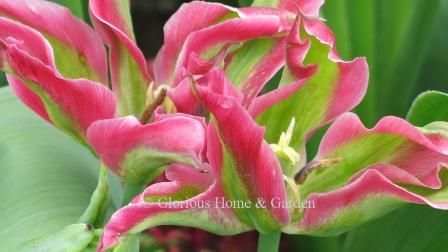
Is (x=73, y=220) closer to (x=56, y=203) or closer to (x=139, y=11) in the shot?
(x=56, y=203)

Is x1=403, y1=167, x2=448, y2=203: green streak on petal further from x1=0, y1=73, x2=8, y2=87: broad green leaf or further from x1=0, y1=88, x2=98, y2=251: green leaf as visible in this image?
x1=0, y1=73, x2=8, y2=87: broad green leaf

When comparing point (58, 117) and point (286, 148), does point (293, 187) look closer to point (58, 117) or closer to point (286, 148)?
point (286, 148)

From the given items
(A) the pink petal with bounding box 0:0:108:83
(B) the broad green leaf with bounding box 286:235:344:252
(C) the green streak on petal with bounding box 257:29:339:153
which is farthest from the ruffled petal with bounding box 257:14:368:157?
(B) the broad green leaf with bounding box 286:235:344:252

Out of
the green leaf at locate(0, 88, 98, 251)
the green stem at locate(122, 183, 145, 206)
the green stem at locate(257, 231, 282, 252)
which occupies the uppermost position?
the green stem at locate(122, 183, 145, 206)

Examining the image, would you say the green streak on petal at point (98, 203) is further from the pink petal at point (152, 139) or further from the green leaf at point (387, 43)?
the green leaf at point (387, 43)

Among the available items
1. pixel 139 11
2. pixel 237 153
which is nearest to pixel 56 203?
pixel 237 153

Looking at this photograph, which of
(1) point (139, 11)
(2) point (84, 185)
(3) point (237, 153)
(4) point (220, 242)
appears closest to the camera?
(3) point (237, 153)
